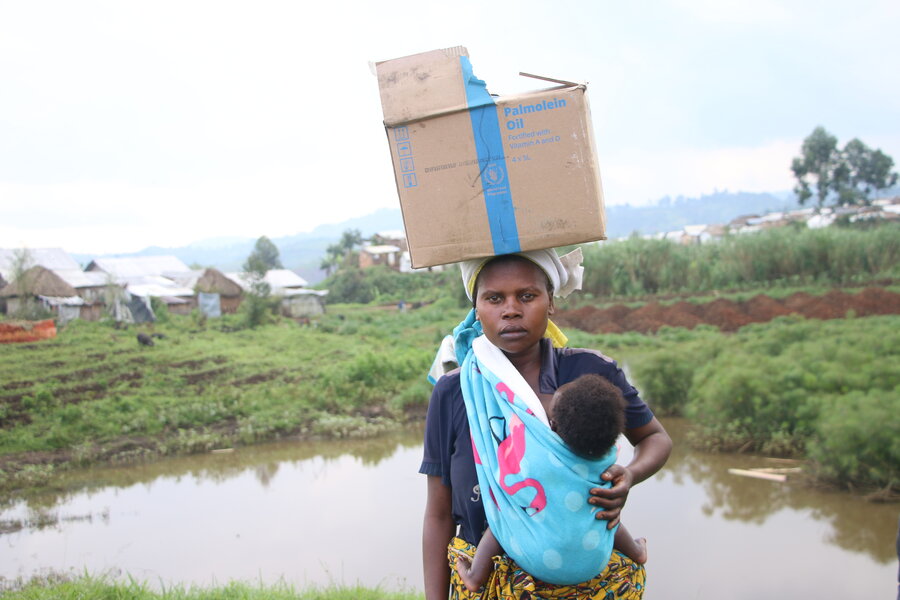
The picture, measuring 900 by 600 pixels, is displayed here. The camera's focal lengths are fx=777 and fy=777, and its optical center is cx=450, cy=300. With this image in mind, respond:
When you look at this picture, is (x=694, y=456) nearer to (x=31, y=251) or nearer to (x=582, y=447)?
(x=582, y=447)

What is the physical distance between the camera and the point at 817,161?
3575cm

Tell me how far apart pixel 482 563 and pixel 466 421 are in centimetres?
28

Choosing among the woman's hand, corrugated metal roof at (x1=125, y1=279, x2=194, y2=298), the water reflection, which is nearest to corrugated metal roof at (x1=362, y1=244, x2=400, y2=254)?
corrugated metal roof at (x1=125, y1=279, x2=194, y2=298)

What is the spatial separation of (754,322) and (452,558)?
18.6m

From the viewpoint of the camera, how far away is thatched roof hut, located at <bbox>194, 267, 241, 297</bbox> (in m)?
25.9

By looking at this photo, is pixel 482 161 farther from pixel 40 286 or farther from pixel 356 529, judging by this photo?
pixel 40 286

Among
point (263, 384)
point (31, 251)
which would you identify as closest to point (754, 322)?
point (263, 384)

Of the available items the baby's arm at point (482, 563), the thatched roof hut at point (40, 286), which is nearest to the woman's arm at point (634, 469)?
the baby's arm at point (482, 563)

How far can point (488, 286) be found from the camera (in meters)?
1.61

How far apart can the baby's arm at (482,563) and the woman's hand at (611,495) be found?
0.22 metres

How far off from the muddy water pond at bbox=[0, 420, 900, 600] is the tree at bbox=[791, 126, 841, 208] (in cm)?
3020

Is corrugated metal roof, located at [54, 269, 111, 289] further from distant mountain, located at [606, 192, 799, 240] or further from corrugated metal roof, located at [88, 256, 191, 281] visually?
distant mountain, located at [606, 192, 799, 240]

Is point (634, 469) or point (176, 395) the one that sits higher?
point (634, 469)

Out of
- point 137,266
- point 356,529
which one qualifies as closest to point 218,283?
point 137,266
